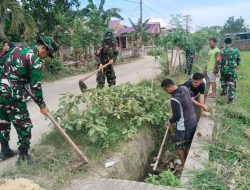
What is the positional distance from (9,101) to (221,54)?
18.8ft

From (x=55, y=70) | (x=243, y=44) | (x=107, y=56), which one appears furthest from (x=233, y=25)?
(x=107, y=56)

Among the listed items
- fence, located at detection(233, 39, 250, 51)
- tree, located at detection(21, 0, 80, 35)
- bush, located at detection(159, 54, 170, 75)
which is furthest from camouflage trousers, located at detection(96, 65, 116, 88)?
fence, located at detection(233, 39, 250, 51)

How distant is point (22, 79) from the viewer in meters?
3.99

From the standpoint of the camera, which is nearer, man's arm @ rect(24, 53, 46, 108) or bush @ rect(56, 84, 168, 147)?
man's arm @ rect(24, 53, 46, 108)

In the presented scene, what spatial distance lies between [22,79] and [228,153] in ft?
9.69

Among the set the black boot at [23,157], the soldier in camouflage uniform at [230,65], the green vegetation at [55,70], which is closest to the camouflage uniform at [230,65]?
the soldier in camouflage uniform at [230,65]

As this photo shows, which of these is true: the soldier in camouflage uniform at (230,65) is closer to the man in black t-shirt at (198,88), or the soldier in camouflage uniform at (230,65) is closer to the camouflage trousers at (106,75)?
the man in black t-shirt at (198,88)

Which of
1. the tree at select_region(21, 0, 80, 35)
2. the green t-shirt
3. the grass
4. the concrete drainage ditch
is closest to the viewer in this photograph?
the grass

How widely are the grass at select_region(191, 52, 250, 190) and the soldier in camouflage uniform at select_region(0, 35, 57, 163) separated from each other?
2073mm

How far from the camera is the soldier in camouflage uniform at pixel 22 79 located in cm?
384

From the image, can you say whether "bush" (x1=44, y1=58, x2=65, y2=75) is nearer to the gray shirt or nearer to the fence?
the gray shirt

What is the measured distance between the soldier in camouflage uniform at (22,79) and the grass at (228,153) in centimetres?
207

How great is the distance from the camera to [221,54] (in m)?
8.12

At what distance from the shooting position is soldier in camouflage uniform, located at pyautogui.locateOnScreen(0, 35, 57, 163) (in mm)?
3840
